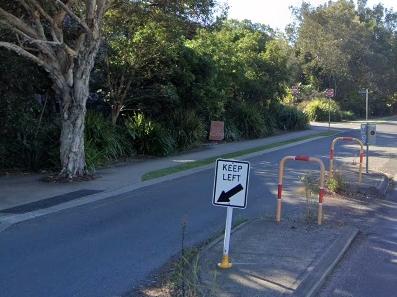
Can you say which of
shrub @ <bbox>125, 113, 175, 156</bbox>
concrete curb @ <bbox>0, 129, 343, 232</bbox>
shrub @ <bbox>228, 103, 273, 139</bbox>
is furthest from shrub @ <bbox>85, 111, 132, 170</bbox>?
shrub @ <bbox>228, 103, 273, 139</bbox>

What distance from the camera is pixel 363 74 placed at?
213 ft

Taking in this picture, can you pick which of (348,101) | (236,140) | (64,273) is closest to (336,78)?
(348,101)

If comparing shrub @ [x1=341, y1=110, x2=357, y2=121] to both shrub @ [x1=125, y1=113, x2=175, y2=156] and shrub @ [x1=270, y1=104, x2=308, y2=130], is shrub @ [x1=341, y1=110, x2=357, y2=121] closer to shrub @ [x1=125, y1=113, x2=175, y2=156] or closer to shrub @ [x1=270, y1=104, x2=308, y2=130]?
shrub @ [x1=270, y1=104, x2=308, y2=130]

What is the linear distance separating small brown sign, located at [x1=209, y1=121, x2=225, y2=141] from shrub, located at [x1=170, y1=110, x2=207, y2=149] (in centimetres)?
253

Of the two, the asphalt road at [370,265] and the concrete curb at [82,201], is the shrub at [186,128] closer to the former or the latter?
the concrete curb at [82,201]

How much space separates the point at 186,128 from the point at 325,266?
1651cm

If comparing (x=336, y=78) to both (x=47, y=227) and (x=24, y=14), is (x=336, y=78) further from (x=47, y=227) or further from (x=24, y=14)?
(x=47, y=227)

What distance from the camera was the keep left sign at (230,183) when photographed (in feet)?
21.2

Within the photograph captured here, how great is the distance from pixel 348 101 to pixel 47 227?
2287 inches

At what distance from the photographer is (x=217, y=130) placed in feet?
86.8

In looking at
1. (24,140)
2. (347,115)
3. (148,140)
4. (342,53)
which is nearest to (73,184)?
(24,140)

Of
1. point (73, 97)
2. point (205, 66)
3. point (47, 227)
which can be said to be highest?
point (205, 66)

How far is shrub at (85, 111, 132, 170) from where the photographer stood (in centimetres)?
1692

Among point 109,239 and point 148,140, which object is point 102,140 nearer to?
point 148,140
